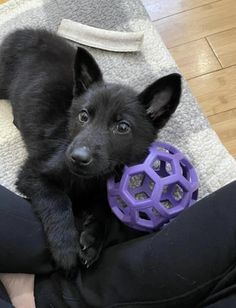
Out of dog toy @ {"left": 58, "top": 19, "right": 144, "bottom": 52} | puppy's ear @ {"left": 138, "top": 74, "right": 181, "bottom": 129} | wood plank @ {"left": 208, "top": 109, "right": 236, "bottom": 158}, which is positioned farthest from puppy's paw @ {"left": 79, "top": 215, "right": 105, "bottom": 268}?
dog toy @ {"left": 58, "top": 19, "right": 144, "bottom": 52}

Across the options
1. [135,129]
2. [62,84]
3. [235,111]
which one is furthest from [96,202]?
[235,111]

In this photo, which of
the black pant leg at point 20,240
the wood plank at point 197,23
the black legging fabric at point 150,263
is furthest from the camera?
the wood plank at point 197,23

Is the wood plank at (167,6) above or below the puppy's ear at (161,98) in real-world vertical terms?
below

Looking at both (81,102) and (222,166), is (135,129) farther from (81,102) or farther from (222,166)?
(222,166)

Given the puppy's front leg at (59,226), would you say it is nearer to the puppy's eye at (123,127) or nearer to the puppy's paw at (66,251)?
the puppy's paw at (66,251)

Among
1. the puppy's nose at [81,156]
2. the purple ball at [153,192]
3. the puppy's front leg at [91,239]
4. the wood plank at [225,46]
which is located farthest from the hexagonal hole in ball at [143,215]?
the wood plank at [225,46]

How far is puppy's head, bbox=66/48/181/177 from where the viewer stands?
1387 mm

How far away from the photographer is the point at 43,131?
1.68 metres

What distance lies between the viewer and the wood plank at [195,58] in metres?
2.17

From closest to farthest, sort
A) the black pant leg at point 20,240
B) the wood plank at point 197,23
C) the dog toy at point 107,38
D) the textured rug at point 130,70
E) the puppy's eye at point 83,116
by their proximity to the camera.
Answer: the black pant leg at point 20,240 < the puppy's eye at point 83,116 < the textured rug at point 130,70 < the dog toy at point 107,38 < the wood plank at point 197,23

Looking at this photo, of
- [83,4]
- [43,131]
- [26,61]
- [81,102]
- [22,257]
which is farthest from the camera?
[83,4]

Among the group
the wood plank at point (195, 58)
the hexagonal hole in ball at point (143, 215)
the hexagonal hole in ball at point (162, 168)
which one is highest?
the hexagonal hole in ball at point (162, 168)

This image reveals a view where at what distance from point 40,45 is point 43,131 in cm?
37

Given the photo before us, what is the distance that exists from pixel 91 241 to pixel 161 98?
492 millimetres
